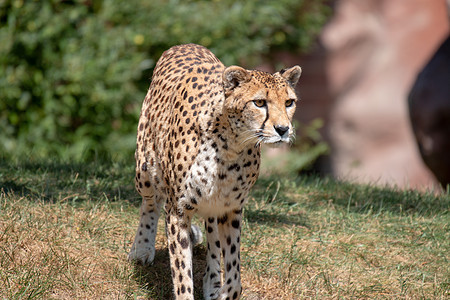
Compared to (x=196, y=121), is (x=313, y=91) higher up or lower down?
lower down

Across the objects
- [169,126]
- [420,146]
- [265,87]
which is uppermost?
[265,87]

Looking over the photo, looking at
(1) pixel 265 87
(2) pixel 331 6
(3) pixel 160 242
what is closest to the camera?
(1) pixel 265 87

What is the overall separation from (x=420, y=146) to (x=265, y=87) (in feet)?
18.6

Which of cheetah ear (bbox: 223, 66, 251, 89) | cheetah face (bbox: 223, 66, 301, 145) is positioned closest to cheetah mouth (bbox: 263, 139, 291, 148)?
cheetah face (bbox: 223, 66, 301, 145)

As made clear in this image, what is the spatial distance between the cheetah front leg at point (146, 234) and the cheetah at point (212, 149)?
1 centimetres

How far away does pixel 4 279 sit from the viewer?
13.4ft

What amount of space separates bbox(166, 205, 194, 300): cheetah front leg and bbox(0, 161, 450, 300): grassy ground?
378 millimetres

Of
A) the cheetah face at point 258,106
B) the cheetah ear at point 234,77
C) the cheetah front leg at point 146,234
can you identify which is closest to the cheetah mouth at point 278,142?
the cheetah face at point 258,106

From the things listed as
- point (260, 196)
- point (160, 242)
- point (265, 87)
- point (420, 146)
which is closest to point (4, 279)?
point (160, 242)

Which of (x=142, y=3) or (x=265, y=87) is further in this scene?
(x=142, y=3)

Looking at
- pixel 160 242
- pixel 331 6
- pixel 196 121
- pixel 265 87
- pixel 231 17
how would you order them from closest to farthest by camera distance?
pixel 265 87 → pixel 196 121 → pixel 160 242 → pixel 231 17 → pixel 331 6

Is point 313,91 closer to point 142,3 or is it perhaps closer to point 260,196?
point 142,3

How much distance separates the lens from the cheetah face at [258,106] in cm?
363

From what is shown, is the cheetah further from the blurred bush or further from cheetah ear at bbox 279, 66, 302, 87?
the blurred bush
